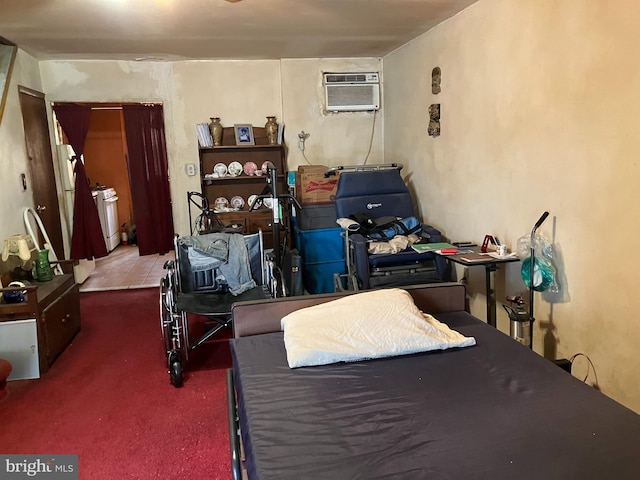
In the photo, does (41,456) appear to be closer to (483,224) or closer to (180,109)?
(483,224)

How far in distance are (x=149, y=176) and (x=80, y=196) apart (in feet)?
2.45

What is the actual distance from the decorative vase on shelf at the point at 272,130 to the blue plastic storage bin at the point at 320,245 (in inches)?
47.3

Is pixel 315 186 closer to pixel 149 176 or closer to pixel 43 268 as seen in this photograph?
pixel 149 176

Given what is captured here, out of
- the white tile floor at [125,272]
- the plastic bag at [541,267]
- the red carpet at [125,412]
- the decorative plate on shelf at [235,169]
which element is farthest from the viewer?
the white tile floor at [125,272]

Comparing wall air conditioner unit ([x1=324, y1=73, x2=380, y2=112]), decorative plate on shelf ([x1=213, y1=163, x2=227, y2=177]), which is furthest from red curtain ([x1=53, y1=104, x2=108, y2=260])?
wall air conditioner unit ([x1=324, y1=73, x2=380, y2=112])

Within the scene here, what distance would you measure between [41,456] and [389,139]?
166 inches

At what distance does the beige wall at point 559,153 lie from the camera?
2270 millimetres

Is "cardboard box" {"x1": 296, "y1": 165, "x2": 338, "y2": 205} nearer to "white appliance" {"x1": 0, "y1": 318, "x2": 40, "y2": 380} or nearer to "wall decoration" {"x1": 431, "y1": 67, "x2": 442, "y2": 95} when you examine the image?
"wall decoration" {"x1": 431, "y1": 67, "x2": 442, "y2": 95}

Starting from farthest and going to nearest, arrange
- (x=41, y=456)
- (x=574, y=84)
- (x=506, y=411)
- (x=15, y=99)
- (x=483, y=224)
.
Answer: (x=15, y=99), (x=483, y=224), (x=574, y=84), (x=41, y=456), (x=506, y=411)

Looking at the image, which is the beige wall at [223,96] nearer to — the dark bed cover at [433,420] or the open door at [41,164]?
the open door at [41,164]

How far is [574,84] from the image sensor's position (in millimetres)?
2516

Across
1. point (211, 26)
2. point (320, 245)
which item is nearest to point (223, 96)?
point (211, 26)

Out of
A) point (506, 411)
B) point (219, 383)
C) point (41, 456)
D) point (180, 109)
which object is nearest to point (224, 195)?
point (180, 109)

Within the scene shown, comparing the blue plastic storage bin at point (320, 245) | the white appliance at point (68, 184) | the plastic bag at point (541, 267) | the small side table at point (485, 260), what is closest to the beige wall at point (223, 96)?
the white appliance at point (68, 184)
